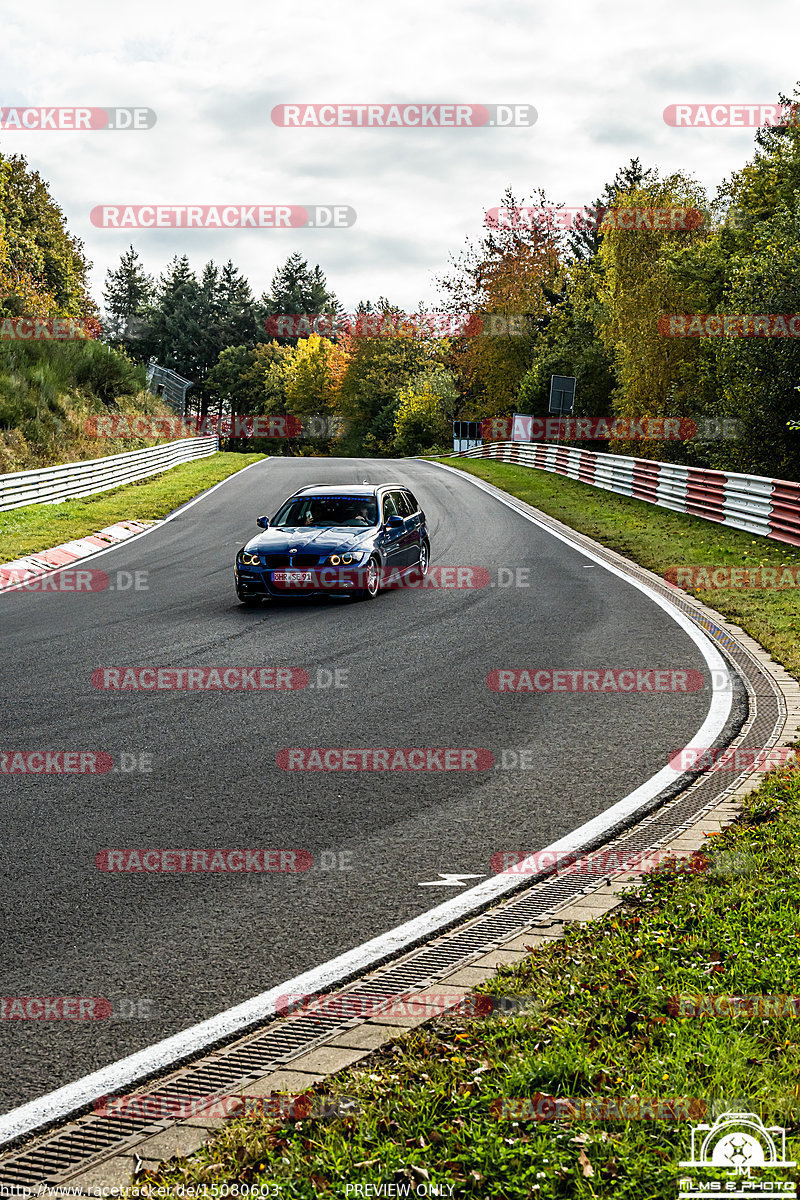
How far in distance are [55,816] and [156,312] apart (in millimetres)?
109236

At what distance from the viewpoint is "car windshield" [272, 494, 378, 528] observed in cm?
1470

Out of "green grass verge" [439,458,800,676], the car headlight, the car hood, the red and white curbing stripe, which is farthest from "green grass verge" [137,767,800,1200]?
the red and white curbing stripe

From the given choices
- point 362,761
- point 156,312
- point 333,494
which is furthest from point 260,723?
point 156,312

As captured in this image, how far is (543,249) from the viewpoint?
67.7 m

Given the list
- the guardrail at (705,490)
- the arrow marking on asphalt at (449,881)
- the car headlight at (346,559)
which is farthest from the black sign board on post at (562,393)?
the arrow marking on asphalt at (449,881)

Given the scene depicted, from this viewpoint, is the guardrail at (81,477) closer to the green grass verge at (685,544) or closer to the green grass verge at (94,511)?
the green grass verge at (94,511)

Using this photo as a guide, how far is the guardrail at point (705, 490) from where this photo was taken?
59.0ft

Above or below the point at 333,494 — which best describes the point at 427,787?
below

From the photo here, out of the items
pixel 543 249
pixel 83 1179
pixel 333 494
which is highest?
pixel 543 249

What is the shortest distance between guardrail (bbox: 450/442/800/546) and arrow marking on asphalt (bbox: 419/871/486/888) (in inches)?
531

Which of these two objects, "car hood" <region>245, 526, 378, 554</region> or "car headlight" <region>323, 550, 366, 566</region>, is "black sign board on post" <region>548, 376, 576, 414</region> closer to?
"car hood" <region>245, 526, 378, 554</region>

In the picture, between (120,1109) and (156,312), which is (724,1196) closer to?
(120,1109)

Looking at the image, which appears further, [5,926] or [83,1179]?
[5,926]

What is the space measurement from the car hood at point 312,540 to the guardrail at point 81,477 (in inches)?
366
